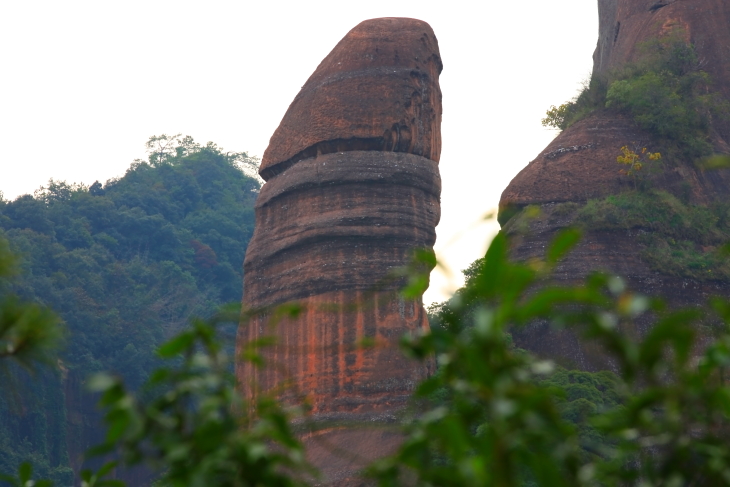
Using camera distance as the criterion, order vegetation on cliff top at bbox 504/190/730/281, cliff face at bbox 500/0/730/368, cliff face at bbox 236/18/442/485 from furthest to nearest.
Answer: vegetation on cliff top at bbox 504/190/730/281
cliff face at bbox 500/0/730/368
cliff face at bbox 236/18/442/485

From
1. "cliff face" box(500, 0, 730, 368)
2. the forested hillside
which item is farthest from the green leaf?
the forested hillside

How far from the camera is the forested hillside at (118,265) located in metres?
28.8

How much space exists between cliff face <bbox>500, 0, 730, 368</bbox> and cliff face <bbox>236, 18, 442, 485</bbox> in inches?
73.7

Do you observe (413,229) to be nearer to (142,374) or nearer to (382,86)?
(382,86)

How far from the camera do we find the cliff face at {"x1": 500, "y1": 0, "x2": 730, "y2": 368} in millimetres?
16953

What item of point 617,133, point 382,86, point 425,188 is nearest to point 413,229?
point 425,188

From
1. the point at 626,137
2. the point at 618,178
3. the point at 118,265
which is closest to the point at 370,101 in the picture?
the point at 618,178

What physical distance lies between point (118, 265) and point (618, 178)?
72.1 ft

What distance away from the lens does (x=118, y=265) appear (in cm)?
3650

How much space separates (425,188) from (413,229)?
29.7 inches

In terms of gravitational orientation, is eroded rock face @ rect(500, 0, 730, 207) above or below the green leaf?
above

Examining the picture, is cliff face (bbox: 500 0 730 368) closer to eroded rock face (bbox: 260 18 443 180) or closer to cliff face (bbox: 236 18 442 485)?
cliff face (bbox: 236 18 442 485)

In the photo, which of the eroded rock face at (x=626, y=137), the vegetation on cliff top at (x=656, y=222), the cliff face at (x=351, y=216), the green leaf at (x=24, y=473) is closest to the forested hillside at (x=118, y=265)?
the cliff face at (x=351, y=216)

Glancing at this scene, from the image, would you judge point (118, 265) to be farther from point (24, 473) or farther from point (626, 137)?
point (24, 473)
